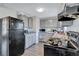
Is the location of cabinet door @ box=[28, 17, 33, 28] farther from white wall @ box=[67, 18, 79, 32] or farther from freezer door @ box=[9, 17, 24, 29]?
white wall @ box=[67, 18, 79, 32]

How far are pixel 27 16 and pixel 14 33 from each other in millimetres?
415

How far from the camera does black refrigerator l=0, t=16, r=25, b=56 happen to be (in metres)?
1.69

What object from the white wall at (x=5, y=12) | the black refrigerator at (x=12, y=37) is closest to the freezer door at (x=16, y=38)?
the black refrigerator at (x=12, y=37)

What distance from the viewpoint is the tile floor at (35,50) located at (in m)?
1.78

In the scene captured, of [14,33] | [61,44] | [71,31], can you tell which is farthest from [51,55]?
[14,33]

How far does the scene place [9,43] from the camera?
172 centimetres

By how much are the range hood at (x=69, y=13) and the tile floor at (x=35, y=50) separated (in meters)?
0.65

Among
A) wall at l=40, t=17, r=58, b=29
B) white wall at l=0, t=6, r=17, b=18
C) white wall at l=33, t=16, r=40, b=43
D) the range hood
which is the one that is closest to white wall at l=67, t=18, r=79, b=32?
the range hood

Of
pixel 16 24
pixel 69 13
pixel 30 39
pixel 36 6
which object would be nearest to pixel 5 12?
pixel 16 24

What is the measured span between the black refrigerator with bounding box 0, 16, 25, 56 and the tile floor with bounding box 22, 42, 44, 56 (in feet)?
0.38

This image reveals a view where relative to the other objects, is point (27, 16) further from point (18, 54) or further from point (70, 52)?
point (70, 52)

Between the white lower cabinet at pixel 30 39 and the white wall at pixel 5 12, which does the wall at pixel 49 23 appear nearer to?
the white lower cabinet at pixel 30 39

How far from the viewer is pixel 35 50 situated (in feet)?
6.02

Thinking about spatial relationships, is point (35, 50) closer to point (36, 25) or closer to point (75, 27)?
point (36, 25)
